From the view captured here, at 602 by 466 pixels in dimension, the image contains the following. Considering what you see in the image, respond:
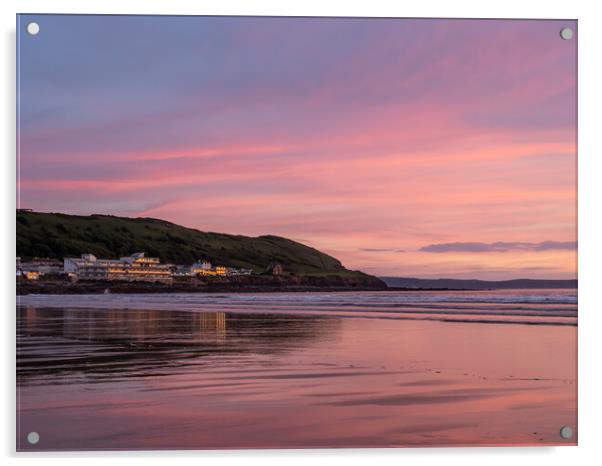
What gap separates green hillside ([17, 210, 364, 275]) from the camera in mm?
5750

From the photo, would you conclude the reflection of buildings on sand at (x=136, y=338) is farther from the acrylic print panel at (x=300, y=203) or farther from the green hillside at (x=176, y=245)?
the green hillside at (x=176, y=245)

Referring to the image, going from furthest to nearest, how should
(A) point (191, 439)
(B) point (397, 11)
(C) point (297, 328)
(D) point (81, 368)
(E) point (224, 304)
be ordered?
(C) point (297, 328), (E) point (224, 304), (D) point (81, 368), (B) point (397, 11), (A) point (191, 439)

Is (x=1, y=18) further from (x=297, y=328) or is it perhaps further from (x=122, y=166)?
(x=297, y=328)

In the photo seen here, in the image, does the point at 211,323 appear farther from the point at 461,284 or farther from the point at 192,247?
the point at 461,284

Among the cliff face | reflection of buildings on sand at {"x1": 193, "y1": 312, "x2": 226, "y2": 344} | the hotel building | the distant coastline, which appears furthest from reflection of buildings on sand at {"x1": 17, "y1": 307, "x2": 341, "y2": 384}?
the distant coastline

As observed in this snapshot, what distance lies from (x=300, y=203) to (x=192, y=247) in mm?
759

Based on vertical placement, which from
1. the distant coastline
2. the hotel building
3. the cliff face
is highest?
the cliff face

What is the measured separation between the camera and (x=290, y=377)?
18.7ft

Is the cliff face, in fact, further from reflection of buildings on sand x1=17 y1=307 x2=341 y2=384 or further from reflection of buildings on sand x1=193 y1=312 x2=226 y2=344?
reflection of buildings on sand x1=193 y1=312 x2=226 y2=344

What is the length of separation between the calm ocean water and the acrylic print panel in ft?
0.05

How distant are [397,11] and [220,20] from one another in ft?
3.53

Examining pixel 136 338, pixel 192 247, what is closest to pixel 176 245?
pixel 192 247
